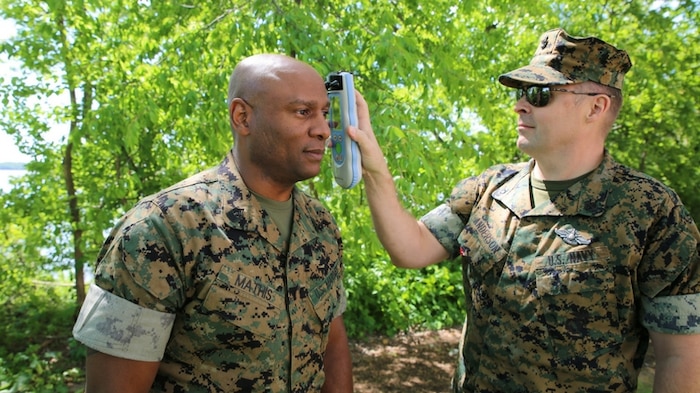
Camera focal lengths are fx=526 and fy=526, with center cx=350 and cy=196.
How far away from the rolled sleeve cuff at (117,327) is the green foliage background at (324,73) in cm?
186

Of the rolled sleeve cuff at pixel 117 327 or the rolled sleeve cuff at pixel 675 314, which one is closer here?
the rolled sleeve cuff at pixel 117 327

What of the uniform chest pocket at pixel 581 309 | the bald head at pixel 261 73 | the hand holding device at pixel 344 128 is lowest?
the uniform chest pocket at pixel 581 309

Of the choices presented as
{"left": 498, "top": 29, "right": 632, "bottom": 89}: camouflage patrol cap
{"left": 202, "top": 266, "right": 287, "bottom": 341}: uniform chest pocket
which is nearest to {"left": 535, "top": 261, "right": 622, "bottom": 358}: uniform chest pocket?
{"left": 498, "top": 29, "right": 632, "bottom": 89}: camouflage patrol cap

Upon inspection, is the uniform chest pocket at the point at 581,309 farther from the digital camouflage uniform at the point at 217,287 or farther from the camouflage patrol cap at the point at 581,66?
the digital camouflage uniform at the point at 217,287

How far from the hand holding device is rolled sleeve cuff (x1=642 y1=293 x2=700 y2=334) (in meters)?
1.18

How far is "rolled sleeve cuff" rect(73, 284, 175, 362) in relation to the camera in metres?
1.48

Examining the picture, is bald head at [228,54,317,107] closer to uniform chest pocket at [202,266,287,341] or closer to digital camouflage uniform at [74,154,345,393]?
digital camouflage uniform at [74,154,345,393]

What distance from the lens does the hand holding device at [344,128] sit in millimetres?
1977

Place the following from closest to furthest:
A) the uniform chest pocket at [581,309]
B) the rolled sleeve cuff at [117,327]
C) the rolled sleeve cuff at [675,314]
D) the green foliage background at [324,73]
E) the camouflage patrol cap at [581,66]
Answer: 1. the rolled sleeve cuff at [117,327]
2. the rolled sleeve cuff at [675,314]
3. the uniform chest pocket at [581,309]
4. the camouflage patrol cap at [581,66]
5. the green foliage background at [324,73]

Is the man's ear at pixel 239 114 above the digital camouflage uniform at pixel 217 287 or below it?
above

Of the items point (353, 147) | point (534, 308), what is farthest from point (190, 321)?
point (534, 308)

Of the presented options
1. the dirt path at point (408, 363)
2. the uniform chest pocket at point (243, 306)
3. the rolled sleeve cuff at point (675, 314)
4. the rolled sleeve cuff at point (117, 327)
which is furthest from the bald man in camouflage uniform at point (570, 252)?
the dirt path at point (408, 363)

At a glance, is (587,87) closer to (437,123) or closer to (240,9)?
(437,123)

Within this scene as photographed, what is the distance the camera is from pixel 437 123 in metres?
3.67
